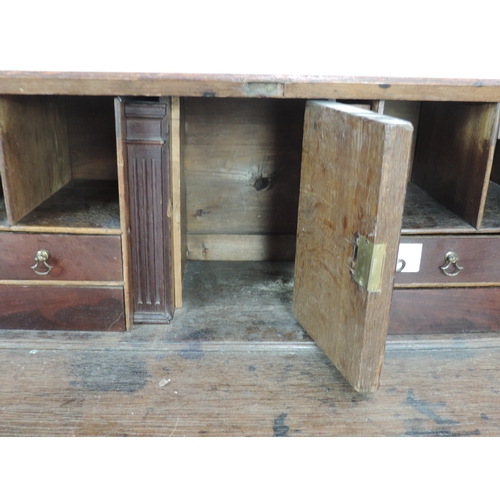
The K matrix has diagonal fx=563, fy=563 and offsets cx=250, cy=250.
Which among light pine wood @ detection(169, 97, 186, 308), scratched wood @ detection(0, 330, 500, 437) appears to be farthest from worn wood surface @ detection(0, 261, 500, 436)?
light pine wood @ detection(169, 97, 186, 308)

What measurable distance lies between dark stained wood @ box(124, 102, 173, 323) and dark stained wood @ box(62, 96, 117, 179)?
57 centimetres

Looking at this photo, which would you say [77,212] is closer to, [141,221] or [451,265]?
[141,221]

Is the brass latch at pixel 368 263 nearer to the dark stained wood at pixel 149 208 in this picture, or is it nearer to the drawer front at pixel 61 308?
the dark stained wood at pixel 149 208

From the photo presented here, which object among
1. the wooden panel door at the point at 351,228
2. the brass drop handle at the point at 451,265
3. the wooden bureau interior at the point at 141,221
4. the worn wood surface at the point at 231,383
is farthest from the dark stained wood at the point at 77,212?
the brass drop handle at the point at 451,265

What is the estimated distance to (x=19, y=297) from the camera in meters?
1.69

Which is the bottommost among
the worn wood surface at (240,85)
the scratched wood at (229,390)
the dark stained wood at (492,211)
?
the scratched wood at (229,390)

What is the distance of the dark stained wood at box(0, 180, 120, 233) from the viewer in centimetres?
162

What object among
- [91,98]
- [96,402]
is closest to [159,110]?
[91,98]

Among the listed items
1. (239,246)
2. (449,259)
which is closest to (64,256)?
(239,246)

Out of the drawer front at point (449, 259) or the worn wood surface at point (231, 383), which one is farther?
the drawer front at point (449, 259)

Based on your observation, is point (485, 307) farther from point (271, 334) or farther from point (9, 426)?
point (9, 426)

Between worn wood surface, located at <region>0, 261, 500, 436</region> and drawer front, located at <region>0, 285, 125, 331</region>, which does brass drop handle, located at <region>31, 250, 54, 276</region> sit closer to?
drawer front, located at <region>0, 285, 125, 331</region>

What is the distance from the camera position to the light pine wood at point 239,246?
2262 mm

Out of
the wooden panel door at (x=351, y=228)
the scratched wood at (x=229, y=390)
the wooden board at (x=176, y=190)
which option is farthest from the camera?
the wooden board at (x=176, y=190)
